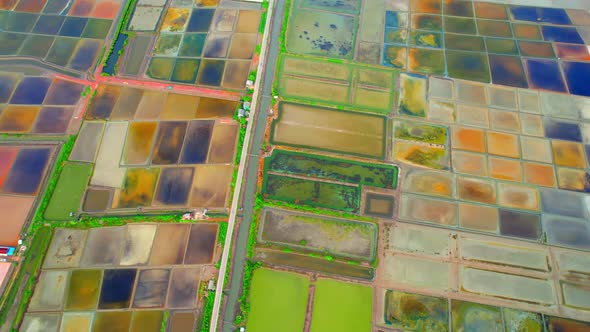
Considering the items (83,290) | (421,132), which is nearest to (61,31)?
(83,290)

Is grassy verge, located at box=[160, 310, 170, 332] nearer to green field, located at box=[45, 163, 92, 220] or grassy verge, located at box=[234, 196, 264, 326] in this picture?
grassy verge, located at box=[234, 196, 264, 326]

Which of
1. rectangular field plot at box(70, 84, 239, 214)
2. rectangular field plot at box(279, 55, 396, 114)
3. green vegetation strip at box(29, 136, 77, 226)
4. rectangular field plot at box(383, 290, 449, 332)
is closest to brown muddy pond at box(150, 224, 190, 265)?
rectangular field plot at box(70, 84, 239, 214)

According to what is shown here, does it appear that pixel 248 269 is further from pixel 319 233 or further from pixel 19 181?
pixel 19 181

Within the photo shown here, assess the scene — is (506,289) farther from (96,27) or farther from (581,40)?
(96,27)

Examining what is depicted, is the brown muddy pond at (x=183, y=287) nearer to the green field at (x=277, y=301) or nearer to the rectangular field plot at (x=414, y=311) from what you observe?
the green field at (x=277, y=301)

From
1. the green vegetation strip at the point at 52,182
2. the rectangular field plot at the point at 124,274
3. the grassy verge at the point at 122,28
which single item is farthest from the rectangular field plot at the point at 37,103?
the rectangular field plot at the point at 124,274

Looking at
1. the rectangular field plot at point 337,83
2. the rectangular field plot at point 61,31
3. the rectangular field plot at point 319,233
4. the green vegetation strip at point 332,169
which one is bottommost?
the rectangular field plot at point 319,233

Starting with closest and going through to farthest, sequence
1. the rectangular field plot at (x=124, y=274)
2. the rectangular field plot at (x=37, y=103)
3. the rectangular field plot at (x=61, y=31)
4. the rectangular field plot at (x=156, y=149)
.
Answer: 1. the rectangular field plot at (x=124, y=274)
2. the rectangular field plot at (x=156, y=149)
3. the rectangular field plot at (x=37, y=103)
4. the rectangular field plot at (x=61, y=31)
